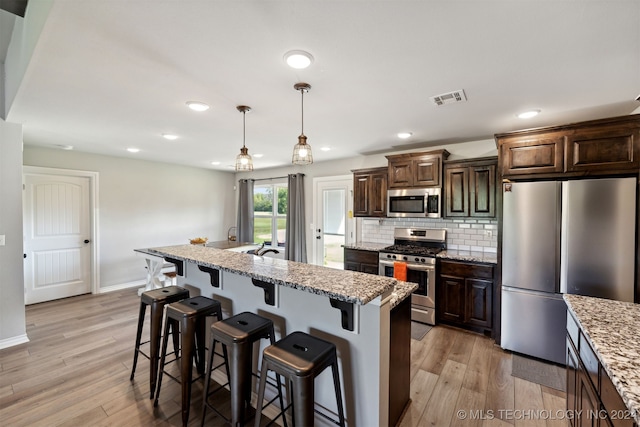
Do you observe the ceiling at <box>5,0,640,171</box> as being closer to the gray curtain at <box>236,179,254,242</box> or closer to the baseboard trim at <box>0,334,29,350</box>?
the baseboard trim at <box>0,334,29,350</box>

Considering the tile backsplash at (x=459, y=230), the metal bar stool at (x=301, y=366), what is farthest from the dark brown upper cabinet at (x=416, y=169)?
the metal bar stool at (x=301, y=366)

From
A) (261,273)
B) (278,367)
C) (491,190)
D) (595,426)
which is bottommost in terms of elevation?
(595,426)

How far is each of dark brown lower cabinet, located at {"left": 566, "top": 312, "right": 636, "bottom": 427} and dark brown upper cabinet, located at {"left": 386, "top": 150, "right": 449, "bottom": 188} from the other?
7.94 ft

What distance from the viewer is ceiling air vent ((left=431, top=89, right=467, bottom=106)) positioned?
218 centimetres

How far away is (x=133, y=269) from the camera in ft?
16.8

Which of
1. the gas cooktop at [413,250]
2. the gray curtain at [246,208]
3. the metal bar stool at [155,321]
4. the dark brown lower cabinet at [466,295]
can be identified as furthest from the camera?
the gray curtain at [246,208]

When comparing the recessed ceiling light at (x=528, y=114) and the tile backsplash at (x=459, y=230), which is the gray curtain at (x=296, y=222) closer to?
the tile backsplash at (x=459, y=230)

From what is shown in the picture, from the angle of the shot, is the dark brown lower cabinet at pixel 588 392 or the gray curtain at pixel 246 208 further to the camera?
the gray curtain at pixel 246 208

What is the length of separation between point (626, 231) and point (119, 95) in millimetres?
4392

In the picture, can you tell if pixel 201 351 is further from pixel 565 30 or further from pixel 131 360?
pixel 565 30

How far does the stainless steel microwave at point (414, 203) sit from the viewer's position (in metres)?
3.73

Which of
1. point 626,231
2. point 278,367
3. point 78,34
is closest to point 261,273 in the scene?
point 278,367

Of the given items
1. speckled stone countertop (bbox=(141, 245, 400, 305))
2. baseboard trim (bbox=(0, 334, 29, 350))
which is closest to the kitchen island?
speckled stone countertop (bbox=(141, 245, 400, 305))

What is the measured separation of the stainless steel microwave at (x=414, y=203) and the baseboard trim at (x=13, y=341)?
462 cm
